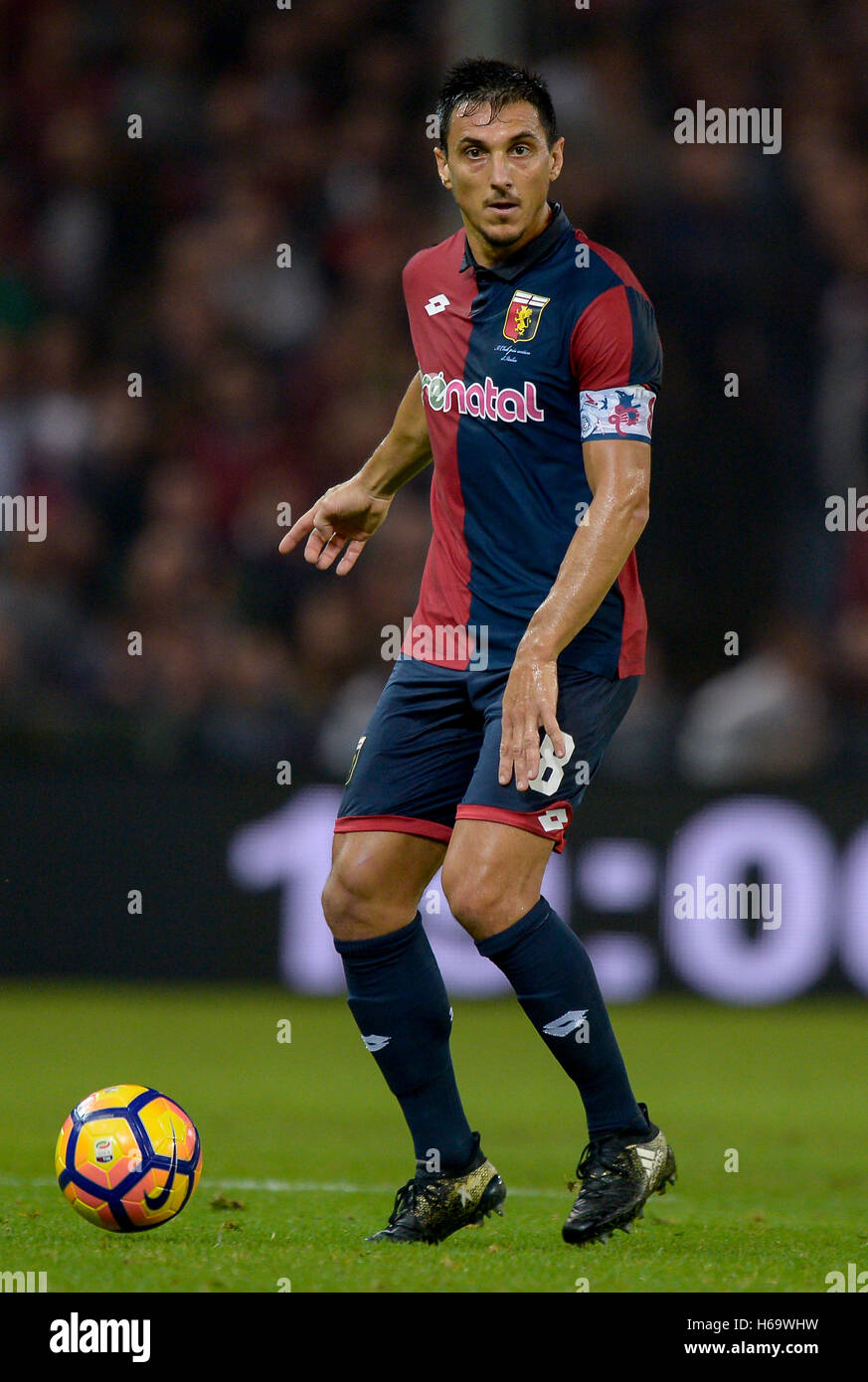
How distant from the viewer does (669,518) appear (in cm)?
981

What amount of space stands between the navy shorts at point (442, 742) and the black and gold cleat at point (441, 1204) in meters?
0.74

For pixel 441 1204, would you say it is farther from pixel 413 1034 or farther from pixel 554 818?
pixel 554 818

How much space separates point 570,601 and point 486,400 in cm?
56

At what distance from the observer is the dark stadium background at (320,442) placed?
9.48 m

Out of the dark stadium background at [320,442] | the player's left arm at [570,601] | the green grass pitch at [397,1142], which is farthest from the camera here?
the dark stadium background at [320,442]

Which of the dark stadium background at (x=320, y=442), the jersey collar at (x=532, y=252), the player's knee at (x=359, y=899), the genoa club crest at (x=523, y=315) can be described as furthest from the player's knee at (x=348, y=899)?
the dark stadium background at (x=320, y=442)

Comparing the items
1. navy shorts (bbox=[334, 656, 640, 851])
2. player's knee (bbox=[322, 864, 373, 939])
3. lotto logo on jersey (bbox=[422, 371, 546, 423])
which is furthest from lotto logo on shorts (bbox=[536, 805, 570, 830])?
lotto logo on jersey (bbox=[422, 371, 546, 423])

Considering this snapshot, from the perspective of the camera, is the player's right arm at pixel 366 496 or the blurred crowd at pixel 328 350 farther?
the blurred crowd at pixel 328 350

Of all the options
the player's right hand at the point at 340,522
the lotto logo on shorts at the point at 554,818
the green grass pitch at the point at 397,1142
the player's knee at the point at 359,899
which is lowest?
the green grass pitch at the point at 397,1142

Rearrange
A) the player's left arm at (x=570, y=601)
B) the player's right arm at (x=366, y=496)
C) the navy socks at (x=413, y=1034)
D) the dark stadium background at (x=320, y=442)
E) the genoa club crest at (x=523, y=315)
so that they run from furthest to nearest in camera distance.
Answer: the dark stadium background at (x=320, y=442) < the player's right arm at (x=366, y=496) < the navy socks at (x=413, y=1034) < the genoa club crest at (x=523, y=315) < the player's left arm at (x=570, y=601)

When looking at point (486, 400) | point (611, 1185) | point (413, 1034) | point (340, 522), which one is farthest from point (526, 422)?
point (611, 1185)

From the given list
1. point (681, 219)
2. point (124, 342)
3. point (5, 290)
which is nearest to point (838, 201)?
point (681, 219)

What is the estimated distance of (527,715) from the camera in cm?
418

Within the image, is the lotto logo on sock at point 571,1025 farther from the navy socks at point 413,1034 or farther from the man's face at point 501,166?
the man's face at point 501,166
